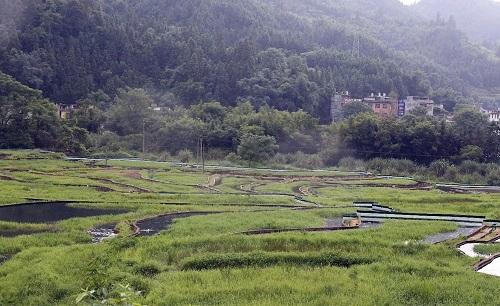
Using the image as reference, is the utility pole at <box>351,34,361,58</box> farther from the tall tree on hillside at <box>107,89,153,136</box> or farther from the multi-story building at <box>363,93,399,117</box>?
the tall tree on hillside at <box>107,89,153,136</box>

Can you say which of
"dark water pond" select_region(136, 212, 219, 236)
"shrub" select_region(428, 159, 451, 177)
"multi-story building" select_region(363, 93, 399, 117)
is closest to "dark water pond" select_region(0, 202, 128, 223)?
"dark water pond" select_region(136, 212, 219, 236)

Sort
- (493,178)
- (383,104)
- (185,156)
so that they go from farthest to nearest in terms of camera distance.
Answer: (383,104) → (185,156) → (493,178)

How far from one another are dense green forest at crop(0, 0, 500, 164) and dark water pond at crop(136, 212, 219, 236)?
103 feet

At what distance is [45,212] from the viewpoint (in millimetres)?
25875

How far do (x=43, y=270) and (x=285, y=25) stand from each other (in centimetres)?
14166

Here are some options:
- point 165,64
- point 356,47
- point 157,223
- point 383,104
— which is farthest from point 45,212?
point 356,47

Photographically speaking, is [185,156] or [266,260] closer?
[266,260]

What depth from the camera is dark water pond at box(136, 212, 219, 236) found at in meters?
22.3

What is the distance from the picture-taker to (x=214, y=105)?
242 feet

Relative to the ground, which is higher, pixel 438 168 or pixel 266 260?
pixel 266 260

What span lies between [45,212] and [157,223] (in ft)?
17.8

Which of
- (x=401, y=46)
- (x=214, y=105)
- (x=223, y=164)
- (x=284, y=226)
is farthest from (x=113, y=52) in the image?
(x=401, y=46)

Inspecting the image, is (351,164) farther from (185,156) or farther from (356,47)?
(356,47)

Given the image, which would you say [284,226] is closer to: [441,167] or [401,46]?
[441,167]
